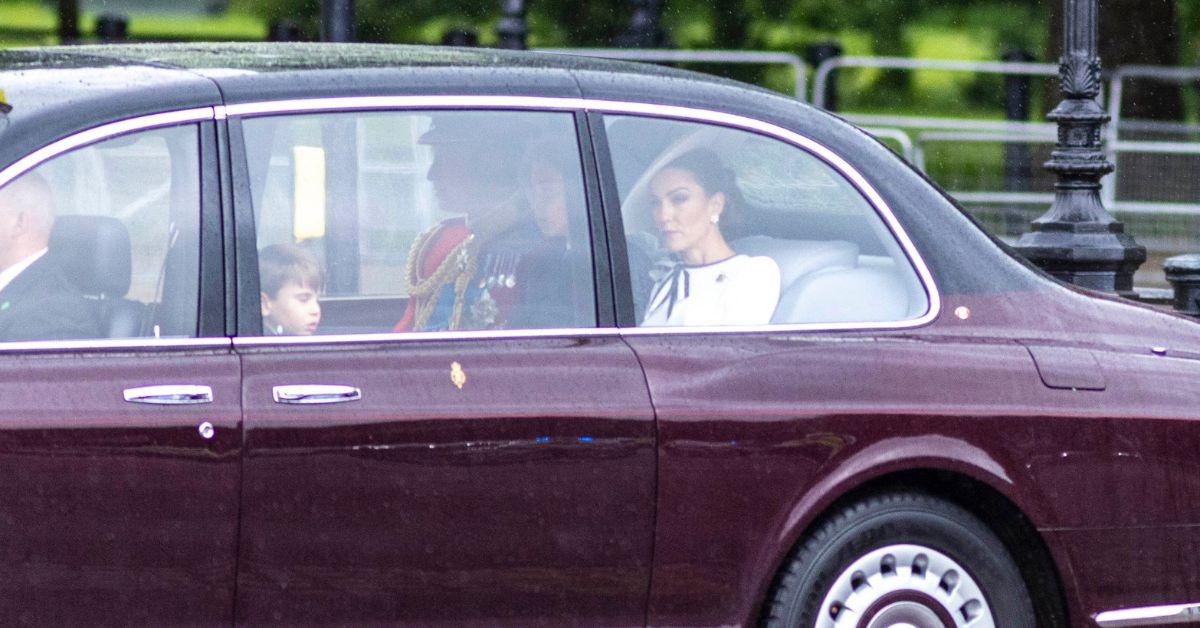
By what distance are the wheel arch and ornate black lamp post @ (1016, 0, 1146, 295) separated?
14.7 ft

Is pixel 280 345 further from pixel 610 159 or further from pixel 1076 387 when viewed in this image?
pixel 1076 387

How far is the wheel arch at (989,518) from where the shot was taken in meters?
4.50

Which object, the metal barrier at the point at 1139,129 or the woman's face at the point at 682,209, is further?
the metal barrier at the point at 1139,129

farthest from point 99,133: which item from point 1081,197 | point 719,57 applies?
point 719,57

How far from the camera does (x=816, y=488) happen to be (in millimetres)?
4398

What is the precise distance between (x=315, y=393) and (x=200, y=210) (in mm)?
441

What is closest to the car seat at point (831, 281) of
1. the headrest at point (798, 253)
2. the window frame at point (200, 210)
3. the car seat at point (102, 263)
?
the headrest at point (798, 253)

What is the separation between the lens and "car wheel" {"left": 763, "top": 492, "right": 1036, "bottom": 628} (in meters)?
4.46

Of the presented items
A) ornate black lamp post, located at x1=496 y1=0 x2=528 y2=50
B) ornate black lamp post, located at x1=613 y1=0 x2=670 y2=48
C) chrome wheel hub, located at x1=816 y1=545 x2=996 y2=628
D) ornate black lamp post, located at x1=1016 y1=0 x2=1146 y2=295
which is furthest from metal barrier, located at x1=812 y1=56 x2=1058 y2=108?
chrome wheel hub, located at x1=816 y1=545 x2=996 y2=628

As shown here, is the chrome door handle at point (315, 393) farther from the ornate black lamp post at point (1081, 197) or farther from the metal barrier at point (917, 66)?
the metal barrier at point (917, 66)

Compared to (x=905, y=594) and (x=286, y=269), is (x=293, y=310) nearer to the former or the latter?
(x=286, y=269)

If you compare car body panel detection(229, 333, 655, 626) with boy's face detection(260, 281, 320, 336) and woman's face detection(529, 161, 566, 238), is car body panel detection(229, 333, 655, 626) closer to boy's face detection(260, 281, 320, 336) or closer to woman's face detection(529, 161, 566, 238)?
boy's face detection(260, 281, 320, 336)

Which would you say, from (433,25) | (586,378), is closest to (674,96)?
(586,378)

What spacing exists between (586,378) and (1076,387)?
1.14 metres
